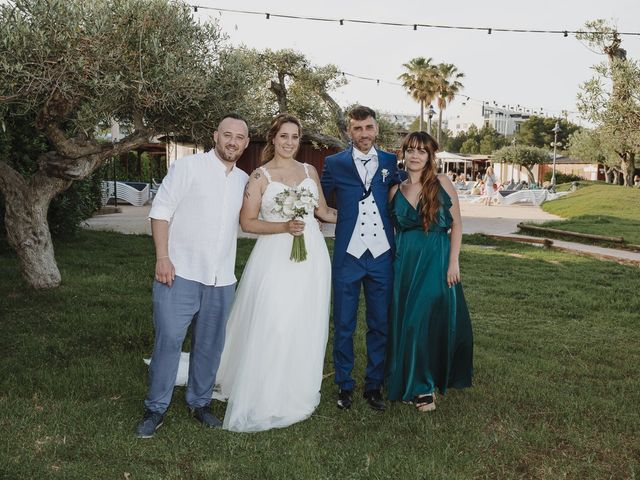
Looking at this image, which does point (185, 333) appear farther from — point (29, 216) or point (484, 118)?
point (484, 118)

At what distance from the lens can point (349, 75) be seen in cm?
2070

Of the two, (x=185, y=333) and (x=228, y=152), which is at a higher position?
(x=228, y=152)

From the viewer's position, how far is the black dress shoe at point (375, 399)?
4394 millimetres

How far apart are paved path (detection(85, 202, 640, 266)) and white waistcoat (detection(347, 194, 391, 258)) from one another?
863cm

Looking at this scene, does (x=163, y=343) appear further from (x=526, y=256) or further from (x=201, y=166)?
(x=526, y=256)

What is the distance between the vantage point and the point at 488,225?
1812 cm

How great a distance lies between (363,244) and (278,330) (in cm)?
83

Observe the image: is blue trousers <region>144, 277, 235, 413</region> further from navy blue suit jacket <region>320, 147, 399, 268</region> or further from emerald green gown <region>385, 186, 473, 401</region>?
emerald green gown <region>385, 186, 473, 401</region>

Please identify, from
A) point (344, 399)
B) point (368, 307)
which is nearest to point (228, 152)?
point (368, 307)

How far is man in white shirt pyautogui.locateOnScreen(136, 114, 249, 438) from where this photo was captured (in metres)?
3.76

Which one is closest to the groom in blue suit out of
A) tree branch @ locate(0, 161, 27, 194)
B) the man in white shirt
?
the man in white shirt

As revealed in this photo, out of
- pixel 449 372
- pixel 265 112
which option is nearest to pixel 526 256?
pixel 449 372

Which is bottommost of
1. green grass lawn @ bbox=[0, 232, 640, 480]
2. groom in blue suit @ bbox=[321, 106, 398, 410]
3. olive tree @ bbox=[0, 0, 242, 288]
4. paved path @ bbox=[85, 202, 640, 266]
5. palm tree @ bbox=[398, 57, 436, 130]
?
green grass lawn @ bbox=[0, 232, 640, 480]

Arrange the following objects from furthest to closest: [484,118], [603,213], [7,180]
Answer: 1. [484,118]
2. [603,213]
3. [7,180]
